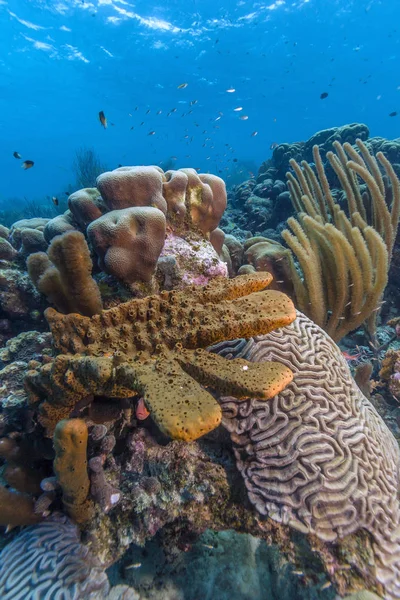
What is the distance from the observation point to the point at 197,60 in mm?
38562

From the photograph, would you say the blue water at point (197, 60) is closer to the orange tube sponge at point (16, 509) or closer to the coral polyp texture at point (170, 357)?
the coral polyp texture at point (170, 357)

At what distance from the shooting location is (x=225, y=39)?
114 ft

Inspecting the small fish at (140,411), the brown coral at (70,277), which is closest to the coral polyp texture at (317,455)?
the small fish at (140,411)

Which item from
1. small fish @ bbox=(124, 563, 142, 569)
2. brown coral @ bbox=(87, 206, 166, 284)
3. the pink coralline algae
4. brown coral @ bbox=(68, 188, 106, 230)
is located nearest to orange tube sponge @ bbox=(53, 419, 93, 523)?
small fish @ bbox=(124, 563, 142, 569)

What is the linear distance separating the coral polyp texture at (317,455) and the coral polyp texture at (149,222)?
1076 millimetres

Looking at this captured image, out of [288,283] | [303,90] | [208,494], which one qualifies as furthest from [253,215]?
[303,90]

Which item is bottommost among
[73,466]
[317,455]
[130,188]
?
[73,466]

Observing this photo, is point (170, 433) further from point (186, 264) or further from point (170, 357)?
point (186, 264)

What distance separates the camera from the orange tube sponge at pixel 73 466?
1.69 m

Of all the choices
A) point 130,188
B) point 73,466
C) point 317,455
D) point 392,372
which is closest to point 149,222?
point 130,188

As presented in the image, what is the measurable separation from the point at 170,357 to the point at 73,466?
2.89 feet

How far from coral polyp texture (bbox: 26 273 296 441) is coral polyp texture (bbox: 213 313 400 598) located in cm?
69

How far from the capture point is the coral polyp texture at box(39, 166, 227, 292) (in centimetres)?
281

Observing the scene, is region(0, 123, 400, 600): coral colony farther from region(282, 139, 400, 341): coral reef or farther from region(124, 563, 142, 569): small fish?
region(282, 139, 400, 341): coral reef
